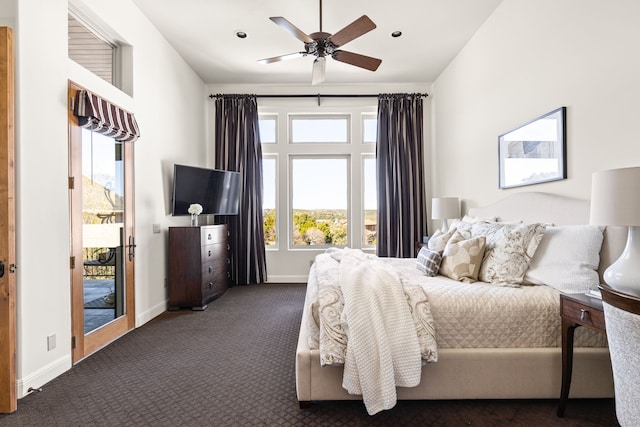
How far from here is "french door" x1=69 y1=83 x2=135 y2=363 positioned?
8.24 ft

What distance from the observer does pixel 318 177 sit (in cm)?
543

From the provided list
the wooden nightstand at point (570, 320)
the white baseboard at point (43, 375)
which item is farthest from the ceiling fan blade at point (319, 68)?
the white baseboard at point (43, 375)

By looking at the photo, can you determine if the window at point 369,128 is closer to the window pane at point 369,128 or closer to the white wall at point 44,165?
the window pane at point 369,128

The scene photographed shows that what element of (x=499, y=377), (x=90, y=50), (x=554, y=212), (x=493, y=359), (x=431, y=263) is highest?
Result: (x=90, y=50)

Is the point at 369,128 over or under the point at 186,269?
over

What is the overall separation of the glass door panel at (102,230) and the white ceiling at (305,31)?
170cm

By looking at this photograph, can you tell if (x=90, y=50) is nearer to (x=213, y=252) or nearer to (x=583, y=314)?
(x=213, y=252)

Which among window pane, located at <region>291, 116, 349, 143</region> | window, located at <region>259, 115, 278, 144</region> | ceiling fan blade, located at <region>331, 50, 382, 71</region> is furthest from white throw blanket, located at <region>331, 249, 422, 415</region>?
window, located at <region>259, 115, 278, 144</region>

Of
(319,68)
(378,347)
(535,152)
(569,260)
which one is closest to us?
(378,347)

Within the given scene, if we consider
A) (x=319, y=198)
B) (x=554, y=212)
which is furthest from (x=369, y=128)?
(x=554, y=212)

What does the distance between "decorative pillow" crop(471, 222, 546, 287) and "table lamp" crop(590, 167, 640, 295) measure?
673 mm

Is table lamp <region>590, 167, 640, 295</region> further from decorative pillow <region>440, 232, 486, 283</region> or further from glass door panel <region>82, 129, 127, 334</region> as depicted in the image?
glass door panel <region>82, 129, 127, 334</region>

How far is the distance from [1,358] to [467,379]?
9.12ft

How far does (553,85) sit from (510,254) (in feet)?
4.74
